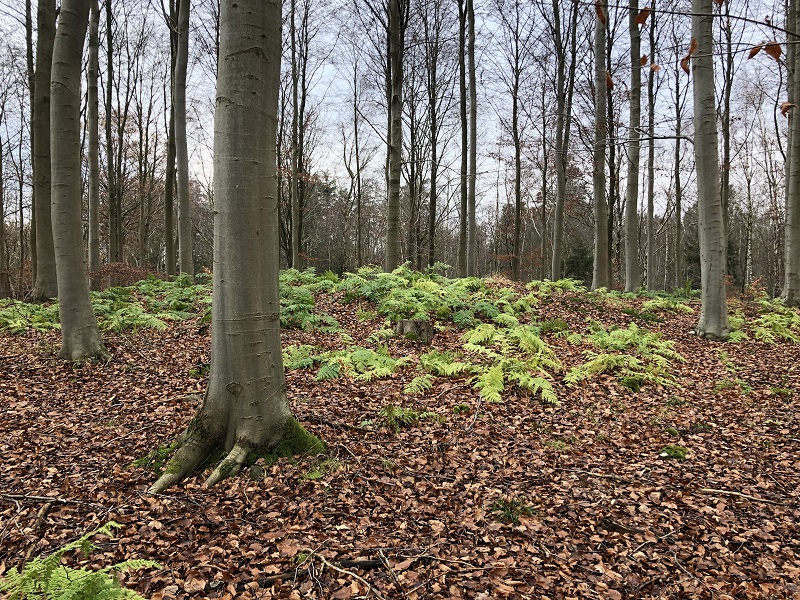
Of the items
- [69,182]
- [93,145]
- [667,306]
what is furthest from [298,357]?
[93,145]

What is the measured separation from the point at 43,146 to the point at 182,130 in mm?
4136

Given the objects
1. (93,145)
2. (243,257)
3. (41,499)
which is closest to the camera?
(41,499)

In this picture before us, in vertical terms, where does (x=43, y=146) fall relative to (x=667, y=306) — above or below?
above

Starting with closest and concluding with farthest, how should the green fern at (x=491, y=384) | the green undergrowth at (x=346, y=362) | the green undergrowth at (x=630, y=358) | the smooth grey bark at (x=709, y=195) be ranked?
the green fern at (x=491, y=384) → the green undergrowth at (x=346, y=362) → the green undergrowth at (x=630, y=358) → the smooth grey bark at (x=709, y=195)

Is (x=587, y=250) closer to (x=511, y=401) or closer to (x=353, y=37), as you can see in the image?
(x=353, y=37)

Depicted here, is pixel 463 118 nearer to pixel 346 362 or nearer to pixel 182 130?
pixel 182 130

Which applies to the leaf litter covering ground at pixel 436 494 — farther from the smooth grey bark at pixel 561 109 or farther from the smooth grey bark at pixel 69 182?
the smooth grey bark at pixel 561 109

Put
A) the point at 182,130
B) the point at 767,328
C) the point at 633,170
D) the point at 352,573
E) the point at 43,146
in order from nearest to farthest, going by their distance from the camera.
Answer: the point at 352,573 < the point at 767,328 < the point at 43,146 < the point at 633,170 < the point at 182,130

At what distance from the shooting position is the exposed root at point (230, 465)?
3533mm

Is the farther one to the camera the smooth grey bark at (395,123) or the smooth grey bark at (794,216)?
the smooth grey bark at (395,123)

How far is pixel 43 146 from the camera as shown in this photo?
916 centimetres

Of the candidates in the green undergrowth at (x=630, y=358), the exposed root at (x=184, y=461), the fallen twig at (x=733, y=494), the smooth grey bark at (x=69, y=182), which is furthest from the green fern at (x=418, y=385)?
the smooth grey bark at (x=69, y=182)

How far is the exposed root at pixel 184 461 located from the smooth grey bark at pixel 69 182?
11.4 ft

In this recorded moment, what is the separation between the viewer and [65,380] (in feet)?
18.8
